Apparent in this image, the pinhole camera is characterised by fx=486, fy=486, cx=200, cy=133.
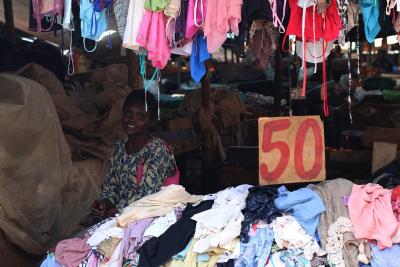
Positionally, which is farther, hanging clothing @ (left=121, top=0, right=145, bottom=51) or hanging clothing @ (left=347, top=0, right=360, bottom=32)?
hanging clothing @ (left=347, top=0, right=360, bottom=32)

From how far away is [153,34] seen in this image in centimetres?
281

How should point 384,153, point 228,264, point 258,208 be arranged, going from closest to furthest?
point 228,264
point 258,208
point 384,153

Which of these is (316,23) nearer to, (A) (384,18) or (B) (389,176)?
(A) (384,18)

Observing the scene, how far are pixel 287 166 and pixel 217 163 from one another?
3583mm

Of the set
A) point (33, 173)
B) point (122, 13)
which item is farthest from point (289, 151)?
point (33, 173)

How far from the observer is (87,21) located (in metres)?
3.16

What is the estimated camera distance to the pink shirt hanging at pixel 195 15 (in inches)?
108

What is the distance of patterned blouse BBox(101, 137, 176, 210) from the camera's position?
Result: 10.8ft

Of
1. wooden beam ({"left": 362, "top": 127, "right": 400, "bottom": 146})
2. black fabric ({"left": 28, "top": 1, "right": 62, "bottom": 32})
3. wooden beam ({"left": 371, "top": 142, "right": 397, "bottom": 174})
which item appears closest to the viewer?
wooden beam ({"left": 371, "top": 142, "right": 397, "bottom": 174})

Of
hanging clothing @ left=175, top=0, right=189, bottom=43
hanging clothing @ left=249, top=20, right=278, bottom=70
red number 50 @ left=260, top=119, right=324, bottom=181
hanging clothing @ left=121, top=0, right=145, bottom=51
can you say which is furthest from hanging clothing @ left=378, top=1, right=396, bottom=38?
hanging clothing @ left=121, top=0, right=145, bottom=51

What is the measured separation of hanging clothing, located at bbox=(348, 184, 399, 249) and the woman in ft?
4.34

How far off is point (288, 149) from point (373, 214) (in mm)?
597

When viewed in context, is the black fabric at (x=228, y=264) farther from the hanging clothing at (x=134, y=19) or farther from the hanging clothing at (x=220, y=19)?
the hanging clothing at (x=134, y=19)

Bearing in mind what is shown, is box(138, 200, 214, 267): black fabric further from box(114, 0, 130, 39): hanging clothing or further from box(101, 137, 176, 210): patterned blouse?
box(114, 0, 130, 39): hanging clothing
